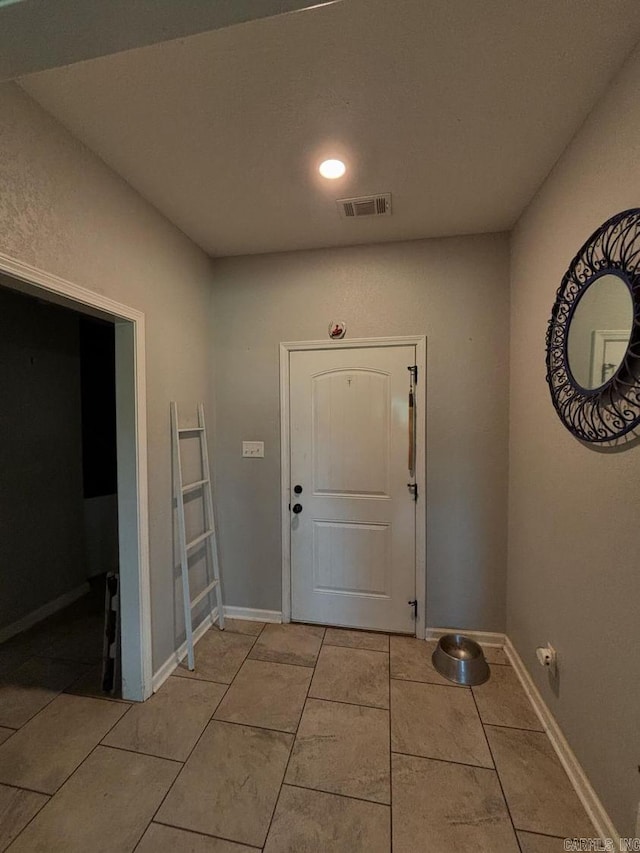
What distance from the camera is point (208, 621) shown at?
255cm

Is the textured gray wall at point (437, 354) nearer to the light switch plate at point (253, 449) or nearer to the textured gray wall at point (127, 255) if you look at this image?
the light switch plate at point (253, 449)

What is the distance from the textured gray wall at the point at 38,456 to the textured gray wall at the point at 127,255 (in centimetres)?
134

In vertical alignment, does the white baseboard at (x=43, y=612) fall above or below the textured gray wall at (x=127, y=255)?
below

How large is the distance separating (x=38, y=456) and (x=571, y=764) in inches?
145

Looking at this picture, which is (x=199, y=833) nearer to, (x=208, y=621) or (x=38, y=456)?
(x=208, y=621)

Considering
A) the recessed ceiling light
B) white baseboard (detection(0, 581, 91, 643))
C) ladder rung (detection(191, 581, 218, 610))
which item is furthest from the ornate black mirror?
white baseboard (detection(0, 581, 91, 643))

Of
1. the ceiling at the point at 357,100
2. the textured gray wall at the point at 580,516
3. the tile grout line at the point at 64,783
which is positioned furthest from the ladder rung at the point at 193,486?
the textured gray wall at the point at 580,516

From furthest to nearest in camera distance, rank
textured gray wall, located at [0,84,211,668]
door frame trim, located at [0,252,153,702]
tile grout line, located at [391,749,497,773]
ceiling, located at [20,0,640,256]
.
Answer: door frame trim, located at [0,252,153,702], tile grout line, located at [391,749,497,773], textured gray wall, located at [0,84,211,668], ceiling, located at [20,0,640,256]

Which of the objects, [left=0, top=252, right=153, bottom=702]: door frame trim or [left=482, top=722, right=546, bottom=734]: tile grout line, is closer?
[left=482, top=722, right=546, bottom=734]: tile grout line

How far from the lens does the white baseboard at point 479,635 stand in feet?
7.66

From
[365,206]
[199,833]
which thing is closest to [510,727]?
[199,833]

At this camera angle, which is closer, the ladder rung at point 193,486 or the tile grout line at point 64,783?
the tile grout line at point 64,783

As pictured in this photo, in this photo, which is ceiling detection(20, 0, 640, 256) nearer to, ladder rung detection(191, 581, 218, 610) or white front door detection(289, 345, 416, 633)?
white front door detection(289, 345, 416, 633)

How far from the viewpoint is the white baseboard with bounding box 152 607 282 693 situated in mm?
2047
